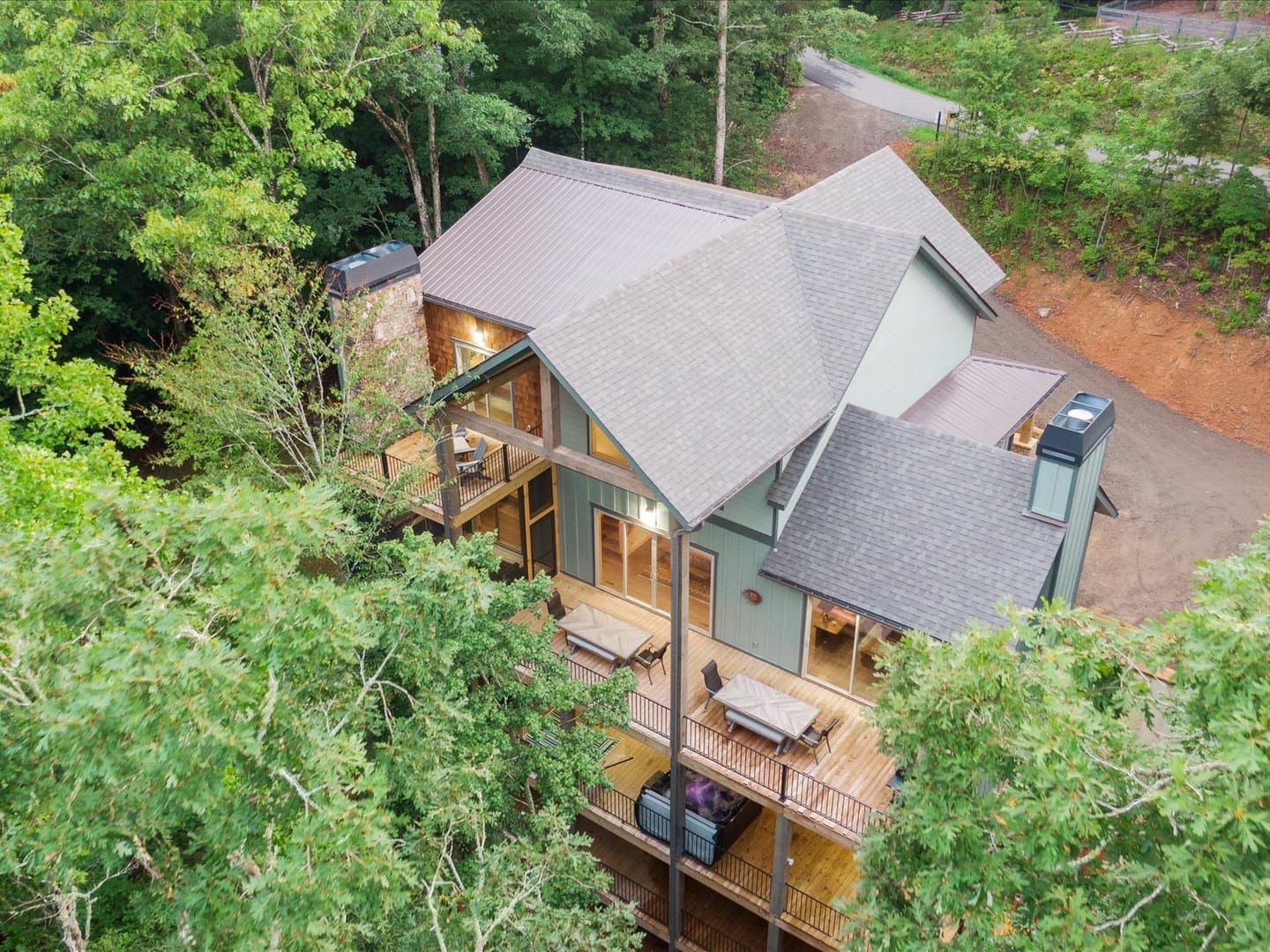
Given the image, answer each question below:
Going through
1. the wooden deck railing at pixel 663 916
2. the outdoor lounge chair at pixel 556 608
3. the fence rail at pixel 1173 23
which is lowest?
the wooden deck railing at pixel 663 916

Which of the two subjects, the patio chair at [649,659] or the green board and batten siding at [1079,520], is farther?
the patio chair at [649,659]

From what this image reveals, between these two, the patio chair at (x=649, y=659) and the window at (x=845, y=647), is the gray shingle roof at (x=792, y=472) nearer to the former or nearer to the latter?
the window at (x=845, y=647)

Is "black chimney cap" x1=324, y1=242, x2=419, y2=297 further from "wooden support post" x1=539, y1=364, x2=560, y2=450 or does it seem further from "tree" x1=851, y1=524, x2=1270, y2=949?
"tree" x1=851, y1=524, x2=1270, y2=949

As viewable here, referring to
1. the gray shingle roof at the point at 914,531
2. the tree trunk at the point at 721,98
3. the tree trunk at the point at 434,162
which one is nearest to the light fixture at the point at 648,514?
the gray shingle roof at the point at 914,531

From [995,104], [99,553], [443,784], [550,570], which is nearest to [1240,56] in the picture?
[995,104]

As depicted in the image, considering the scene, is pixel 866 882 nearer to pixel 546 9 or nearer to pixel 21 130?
pixel 21 130

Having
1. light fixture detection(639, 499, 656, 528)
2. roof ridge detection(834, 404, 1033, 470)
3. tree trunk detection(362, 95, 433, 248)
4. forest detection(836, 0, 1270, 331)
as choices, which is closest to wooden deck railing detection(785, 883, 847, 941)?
light fixture detection(639, 499, 656, 528)

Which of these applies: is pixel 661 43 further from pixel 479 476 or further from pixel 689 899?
pixel 689 899
